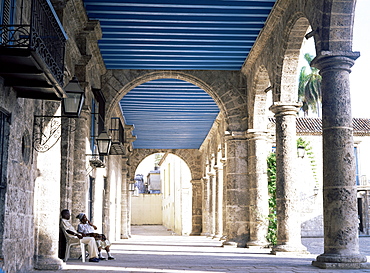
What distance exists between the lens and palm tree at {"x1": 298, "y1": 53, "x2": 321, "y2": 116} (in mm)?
41188

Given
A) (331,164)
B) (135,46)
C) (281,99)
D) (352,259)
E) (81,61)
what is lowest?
(352,259)

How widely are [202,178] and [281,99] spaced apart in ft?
51.3

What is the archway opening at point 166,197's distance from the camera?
27.1 meters

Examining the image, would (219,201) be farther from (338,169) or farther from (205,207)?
(338,169)

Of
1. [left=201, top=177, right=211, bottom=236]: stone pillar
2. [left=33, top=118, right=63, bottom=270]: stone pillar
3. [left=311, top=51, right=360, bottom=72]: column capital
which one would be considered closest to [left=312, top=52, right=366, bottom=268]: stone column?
[left=311, top=51, right=360, bottom=72]: column capital

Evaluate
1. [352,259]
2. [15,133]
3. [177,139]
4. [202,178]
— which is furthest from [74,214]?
[202,178]

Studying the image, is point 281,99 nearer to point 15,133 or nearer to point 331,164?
point 331,164

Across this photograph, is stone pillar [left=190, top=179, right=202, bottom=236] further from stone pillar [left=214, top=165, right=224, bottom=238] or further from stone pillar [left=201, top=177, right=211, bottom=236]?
stone pillar [left=214, top=165, right=224, bottom=238]

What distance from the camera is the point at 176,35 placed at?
430 inches

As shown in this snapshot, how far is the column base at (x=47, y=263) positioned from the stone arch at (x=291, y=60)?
5.28m

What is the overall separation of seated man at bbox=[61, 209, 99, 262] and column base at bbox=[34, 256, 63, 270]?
1.38m

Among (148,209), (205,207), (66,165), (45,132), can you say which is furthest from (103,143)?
(148,209)

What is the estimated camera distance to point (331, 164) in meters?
7.14

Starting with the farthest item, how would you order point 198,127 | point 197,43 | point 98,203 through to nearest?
point 198,127, point 98,203, point 197,43
